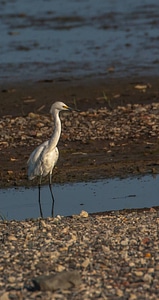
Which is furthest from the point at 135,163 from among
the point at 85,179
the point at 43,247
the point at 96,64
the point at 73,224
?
the point at 96,64

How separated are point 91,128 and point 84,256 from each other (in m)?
6.82

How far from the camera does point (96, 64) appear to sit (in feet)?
71.2

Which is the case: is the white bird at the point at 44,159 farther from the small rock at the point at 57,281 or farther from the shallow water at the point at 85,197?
the small rock at the point at 57,281

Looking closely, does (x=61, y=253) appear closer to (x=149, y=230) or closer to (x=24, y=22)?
(x=149, y=230)

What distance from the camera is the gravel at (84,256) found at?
7793mm

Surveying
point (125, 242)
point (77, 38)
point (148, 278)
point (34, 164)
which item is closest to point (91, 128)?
point (34, 164)

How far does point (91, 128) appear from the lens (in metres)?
15.4

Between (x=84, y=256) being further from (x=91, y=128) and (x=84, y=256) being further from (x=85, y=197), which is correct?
(x=91, y=128)

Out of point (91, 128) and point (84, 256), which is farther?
point (91, 128)

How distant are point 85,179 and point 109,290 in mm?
5466

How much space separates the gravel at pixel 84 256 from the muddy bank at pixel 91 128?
9.53ft

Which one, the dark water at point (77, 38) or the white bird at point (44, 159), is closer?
the white bird at point (44, 159)

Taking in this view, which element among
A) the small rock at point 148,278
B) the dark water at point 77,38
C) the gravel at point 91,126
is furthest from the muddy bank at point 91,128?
the small rock at point 148,278

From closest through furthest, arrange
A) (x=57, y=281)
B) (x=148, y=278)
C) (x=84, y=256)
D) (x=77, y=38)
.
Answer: (x=57, y=281)
(x=148, y=278)
(x=84, y=256)
(x=77, y=38)
